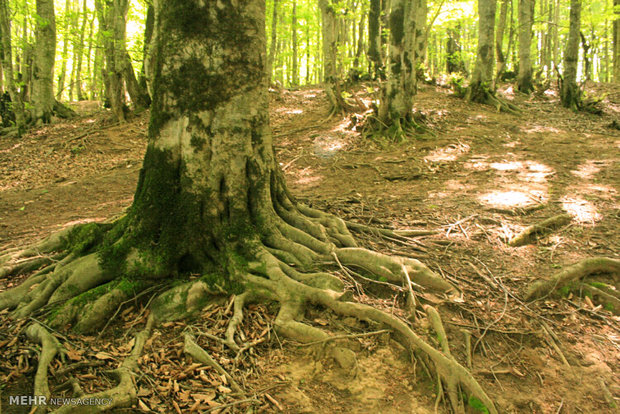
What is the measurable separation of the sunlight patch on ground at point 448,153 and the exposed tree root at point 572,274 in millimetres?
4859

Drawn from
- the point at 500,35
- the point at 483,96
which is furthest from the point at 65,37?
the point at 500,35

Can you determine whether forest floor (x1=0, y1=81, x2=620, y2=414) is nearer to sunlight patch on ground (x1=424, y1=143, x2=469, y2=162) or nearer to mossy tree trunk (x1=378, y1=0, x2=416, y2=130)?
sunlight patch on ground (x1=424, y1=143, x2=469, y2=162)

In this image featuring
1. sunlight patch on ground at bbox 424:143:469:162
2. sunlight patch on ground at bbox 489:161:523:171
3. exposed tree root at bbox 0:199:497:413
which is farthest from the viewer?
sunlight patch on ground at bbox 424:143:469:162

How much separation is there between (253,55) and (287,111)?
10.6m

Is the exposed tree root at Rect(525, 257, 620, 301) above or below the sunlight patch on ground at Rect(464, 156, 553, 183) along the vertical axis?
below

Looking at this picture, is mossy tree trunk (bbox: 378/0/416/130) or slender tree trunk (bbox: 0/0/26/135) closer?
mossy tree trunk (bbox: 378/0/416/130)

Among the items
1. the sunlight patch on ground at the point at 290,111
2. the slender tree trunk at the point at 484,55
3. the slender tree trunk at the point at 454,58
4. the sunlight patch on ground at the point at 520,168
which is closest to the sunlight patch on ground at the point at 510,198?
the sunlight patch on ground at the point at 520,168

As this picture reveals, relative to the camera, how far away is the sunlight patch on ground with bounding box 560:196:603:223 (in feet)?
16.4

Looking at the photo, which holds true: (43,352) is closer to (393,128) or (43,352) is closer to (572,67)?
(393,128)

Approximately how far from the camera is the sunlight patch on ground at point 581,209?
499 cm

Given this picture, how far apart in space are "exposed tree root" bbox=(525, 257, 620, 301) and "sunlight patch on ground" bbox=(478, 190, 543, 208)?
171 centimetres

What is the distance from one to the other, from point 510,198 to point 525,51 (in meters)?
13.3

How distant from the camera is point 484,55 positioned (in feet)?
42.0

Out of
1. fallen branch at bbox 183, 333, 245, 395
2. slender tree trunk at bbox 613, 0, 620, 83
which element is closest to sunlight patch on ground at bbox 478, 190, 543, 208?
fallen branch at bbox 183, 333, 245, 395
